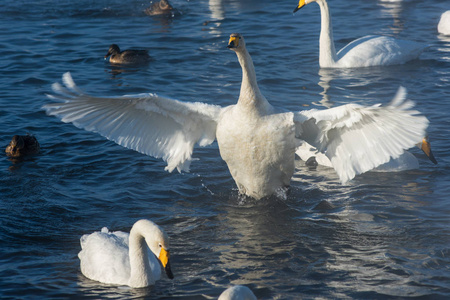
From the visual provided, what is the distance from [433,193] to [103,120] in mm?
4469

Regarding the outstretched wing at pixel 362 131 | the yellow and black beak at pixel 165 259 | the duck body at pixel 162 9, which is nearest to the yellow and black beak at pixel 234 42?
the outstretched wing at pixel 362 131

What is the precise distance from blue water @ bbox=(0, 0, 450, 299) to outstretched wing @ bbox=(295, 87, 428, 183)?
0.93 m

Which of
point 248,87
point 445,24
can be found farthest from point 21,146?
point 445,24

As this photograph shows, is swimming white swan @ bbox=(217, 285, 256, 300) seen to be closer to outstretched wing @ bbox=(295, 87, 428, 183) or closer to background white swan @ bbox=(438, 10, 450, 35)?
outstretched wing @ bbox=(295, 87, 428, 183)

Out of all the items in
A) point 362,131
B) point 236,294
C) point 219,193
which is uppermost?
point 362,131

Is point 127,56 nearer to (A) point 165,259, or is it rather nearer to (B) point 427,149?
(B) point 427,149

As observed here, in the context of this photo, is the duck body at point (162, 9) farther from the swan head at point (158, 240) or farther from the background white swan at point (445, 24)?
the swan head at point (158, 240)

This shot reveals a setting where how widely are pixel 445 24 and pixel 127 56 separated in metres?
7.35

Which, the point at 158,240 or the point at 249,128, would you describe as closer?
the point at 158,240

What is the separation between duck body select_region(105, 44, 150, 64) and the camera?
15070 mm

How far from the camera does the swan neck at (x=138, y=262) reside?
22.7ft

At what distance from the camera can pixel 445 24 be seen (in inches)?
632

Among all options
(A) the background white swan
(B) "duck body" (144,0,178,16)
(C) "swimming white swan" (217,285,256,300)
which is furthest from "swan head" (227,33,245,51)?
(B) "duck body" (144,0,178,16)

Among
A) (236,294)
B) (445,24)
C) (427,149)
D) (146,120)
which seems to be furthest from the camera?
(445,24)
